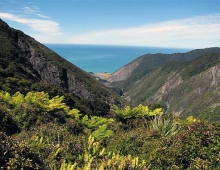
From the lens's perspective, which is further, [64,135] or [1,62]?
[1,62]

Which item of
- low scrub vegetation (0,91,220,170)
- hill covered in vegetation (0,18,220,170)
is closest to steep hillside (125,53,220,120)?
hill covered in vegetation (0,18,220,170)

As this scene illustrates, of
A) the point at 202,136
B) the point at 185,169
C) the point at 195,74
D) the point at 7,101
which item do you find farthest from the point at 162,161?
the point at 195,74

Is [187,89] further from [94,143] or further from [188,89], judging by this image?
[94,143]

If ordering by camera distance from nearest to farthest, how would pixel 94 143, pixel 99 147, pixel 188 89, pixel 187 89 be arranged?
pixel 94 143, pixel 99 147, pixel 188 89, pixel 187 89

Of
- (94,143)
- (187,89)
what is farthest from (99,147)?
(187,89)

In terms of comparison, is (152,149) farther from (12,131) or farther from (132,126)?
(132,126)

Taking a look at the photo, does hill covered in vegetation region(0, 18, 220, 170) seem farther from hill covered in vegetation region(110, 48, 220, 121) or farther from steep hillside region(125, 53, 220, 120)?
hill covered in vegetation region(110, 48, 220, 121)

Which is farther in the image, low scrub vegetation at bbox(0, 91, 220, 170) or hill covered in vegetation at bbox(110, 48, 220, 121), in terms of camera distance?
hill covered in vegetation at bbox(110, 48, 220, 121)

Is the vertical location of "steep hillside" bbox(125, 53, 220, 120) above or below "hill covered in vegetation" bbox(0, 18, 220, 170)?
below
